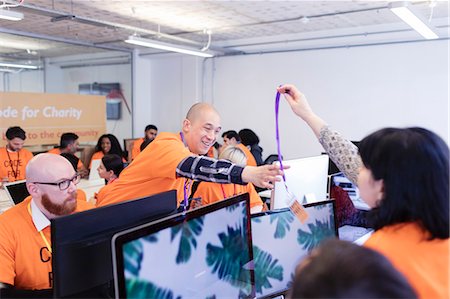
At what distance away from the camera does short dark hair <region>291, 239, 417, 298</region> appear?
60 centimetres

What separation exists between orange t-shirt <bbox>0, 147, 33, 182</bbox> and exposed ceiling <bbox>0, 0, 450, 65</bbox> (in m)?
1.76

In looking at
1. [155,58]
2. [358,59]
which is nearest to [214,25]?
[358,59]

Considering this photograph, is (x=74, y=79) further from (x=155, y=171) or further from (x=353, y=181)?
(x=353, y=181)

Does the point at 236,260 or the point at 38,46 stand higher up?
the point at 38,46

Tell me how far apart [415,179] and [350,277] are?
401 millimetres

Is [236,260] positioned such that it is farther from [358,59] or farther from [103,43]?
[103,43]

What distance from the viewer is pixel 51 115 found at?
267 inches

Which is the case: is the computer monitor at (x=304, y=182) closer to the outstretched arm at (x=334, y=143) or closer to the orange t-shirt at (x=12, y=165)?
the outstretched arm at (x=334, y=143)

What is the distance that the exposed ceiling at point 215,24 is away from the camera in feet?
15.6

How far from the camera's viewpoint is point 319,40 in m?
6.30

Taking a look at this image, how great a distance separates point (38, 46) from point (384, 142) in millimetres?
7182

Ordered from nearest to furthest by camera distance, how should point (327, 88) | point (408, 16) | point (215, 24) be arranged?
point (408, 16) < point (215, 24) < point (327, 88)

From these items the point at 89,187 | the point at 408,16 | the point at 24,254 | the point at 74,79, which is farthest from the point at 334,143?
the point at 74,79

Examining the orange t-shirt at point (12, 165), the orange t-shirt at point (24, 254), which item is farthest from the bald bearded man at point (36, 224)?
the orange t-shirt at point (12, 165)
